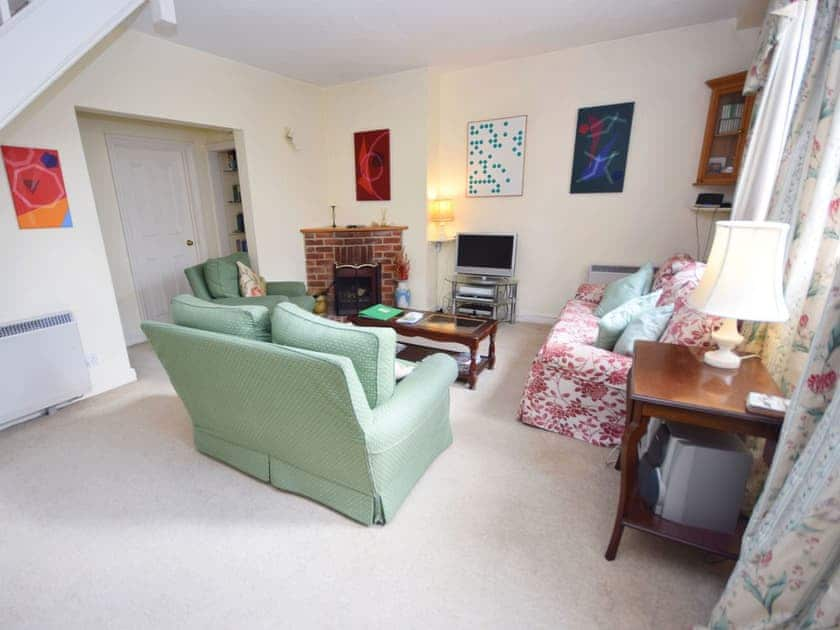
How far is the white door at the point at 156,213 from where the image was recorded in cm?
369

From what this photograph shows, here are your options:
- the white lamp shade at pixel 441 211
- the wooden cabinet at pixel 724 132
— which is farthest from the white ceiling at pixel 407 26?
the white lamp shade at pixel 441 211

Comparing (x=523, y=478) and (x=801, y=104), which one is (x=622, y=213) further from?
(x=523, y=478)

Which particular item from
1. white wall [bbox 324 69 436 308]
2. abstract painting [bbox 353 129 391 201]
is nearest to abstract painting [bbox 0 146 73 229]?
white wall [bbox 324 69 436 308]

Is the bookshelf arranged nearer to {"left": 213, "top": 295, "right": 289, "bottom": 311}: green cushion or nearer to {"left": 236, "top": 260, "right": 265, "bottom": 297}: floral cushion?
{"left": 236, "top": 260, "right": 265, "bottom": 297}: floral cushion

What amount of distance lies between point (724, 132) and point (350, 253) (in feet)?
12.2

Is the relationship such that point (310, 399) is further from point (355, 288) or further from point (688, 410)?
point (355, 288)

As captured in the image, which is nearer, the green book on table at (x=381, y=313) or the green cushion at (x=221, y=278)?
the green book on table at (x=381, y=313)

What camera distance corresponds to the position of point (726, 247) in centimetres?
142

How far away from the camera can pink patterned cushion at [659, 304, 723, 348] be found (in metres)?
1.81

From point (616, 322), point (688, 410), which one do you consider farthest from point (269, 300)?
point (688, 410)

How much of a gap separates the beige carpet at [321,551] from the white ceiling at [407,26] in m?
2.96

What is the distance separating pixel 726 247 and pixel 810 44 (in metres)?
1.07

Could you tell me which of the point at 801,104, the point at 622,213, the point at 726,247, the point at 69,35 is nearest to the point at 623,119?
the point at 622,213

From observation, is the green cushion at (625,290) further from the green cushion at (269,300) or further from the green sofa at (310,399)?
the green cushion at (269,300)
